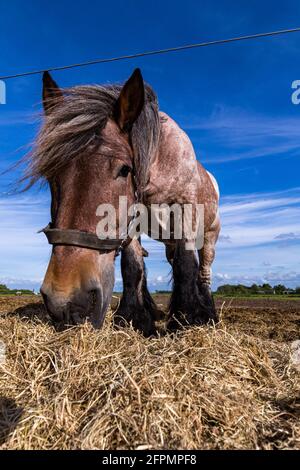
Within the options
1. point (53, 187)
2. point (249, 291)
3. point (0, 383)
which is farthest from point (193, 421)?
point (249, 291)

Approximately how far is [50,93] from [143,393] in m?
3.01

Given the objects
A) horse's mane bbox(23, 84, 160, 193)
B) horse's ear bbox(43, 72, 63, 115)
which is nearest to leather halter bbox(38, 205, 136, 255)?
horse's mane bbox(23, 84, 160, 193)

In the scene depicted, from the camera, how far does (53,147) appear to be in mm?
3350

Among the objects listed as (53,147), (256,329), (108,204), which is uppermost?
(53,147)

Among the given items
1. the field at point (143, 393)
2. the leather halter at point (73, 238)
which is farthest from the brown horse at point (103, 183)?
the field at point (143, 393)

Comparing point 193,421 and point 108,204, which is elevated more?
point 108,204

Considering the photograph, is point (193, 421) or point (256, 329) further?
point (256, 329)

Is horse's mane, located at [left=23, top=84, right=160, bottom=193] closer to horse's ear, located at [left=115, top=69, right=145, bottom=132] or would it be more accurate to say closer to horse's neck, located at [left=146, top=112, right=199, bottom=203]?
horse's ear, located at [left=115, top=69, right=145, bottom=132]

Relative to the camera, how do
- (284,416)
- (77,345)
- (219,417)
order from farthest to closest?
1. (77,345)
2. (284,416)
3. (219,417)

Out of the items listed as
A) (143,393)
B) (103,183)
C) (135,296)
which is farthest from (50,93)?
(143,393)

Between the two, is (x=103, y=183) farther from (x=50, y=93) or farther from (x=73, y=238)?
(x=50, y=93)

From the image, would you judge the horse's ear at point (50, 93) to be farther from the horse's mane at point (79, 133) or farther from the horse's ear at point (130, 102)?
the horse's ear at point (130, 102)

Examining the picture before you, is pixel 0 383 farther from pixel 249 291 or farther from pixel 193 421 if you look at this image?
pixel 249 291
